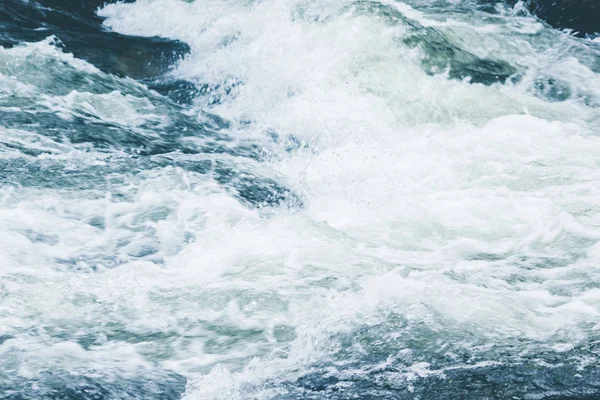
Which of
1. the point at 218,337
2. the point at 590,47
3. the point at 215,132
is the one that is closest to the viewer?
the point at 218,337

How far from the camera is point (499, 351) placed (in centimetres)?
358

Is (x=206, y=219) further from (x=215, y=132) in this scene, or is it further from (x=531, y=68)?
(x=531, y=68)

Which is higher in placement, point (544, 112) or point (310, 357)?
point (544, 112)

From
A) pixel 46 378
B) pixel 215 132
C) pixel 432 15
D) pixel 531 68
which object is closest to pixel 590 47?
pixel 531 68

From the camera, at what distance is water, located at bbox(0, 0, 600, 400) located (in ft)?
12.0

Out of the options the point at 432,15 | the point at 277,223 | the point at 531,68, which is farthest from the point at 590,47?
the point at 277,223

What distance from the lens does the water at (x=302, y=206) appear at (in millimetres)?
3648

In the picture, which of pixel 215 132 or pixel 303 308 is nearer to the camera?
pixel 303 308

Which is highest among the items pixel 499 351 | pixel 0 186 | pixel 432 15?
pixel 432 15

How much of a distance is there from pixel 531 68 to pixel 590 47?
1192mm

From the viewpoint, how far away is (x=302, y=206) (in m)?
5.95

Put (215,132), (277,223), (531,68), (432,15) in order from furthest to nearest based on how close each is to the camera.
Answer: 1. (432,15)
2. (531,68)
3. (215,132)
4. (277,223)

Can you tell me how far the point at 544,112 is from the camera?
24.6 feet

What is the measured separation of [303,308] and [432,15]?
22.2 ft
